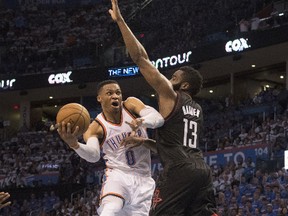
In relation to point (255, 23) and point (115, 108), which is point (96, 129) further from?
point (255, 23)

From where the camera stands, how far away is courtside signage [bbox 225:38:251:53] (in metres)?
24.9

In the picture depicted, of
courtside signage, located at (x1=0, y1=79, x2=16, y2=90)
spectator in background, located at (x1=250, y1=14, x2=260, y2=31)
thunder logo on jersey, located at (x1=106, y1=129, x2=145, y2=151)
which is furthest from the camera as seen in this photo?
courtside signage, located at (x1=0, y1=79, x2=16, y2=90)

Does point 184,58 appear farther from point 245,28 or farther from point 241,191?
point 241,191

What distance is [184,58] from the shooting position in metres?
27.1

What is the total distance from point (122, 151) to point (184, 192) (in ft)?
6.54

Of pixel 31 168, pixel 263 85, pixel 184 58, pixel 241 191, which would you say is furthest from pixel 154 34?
pixel 241 191

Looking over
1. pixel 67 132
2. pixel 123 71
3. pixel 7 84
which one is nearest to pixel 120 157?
pixel 67 132

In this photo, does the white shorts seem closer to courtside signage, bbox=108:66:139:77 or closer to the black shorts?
the black shorts

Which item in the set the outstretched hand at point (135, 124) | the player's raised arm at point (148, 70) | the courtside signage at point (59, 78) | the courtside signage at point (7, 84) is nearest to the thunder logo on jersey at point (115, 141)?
the outstretched hand at point (135, 124)

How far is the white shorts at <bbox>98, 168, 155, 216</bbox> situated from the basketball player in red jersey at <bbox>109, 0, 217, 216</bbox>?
1540 millimetres

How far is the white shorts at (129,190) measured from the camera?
777 centimetres

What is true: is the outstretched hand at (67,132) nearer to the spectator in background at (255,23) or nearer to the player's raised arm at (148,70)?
the player's raised arm at (148,70)

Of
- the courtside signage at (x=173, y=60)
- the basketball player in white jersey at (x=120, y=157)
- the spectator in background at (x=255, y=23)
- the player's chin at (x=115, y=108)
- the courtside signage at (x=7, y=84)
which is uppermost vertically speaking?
the spectator in background at (x=255, y=23)

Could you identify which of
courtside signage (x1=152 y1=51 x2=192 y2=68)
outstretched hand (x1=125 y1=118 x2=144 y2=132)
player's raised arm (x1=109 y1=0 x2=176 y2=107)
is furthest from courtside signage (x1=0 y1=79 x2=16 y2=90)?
outstretched hand (x1=125 y1=118 x2=144 y2=132)
